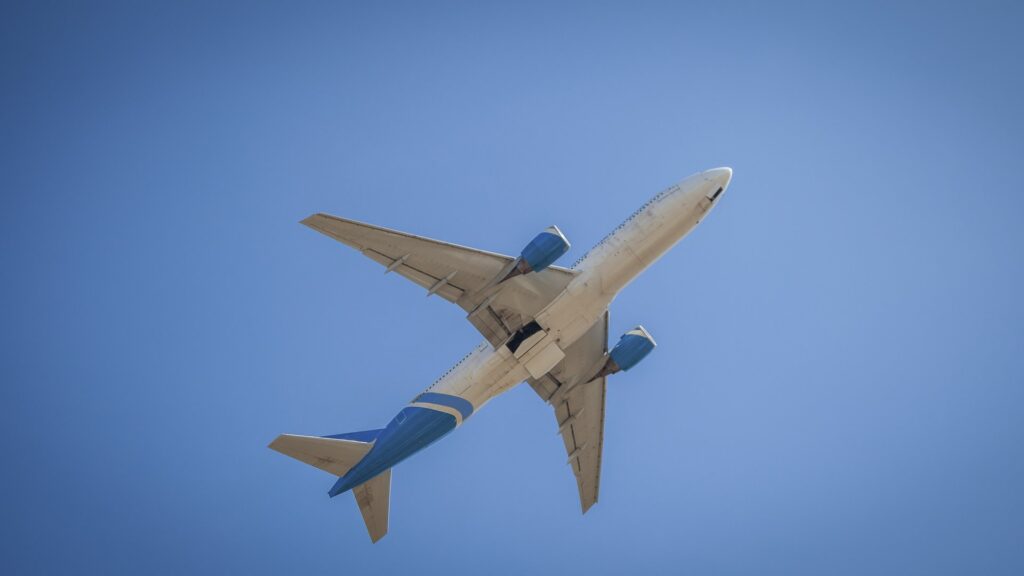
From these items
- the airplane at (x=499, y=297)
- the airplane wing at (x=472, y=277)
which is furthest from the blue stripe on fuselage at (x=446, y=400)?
the airplane wing at (x=472, y=277)

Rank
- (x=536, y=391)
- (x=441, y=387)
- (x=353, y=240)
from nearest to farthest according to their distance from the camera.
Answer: (x=353, y=240), (x=441, y=387), (x=536, y=391)

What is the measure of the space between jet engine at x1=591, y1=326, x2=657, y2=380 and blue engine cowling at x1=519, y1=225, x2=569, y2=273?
25.1ft

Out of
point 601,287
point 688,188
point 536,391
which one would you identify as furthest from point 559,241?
point 536,391

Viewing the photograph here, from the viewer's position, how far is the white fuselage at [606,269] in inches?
1591

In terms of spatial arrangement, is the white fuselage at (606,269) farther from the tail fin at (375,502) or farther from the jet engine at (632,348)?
the tail fin at (375,502)

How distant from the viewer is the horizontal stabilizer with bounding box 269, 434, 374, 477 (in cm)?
4106

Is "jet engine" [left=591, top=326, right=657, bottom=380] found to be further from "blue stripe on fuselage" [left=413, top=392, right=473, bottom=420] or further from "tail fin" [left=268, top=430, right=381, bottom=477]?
"tail fin" [left=268, top=430, right=381, bottom=477]

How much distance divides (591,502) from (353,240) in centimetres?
2118

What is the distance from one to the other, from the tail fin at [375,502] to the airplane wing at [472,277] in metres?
9.11

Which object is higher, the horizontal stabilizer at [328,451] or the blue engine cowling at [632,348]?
the horizontal stabilizer at [328,451]

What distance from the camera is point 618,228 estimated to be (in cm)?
4097

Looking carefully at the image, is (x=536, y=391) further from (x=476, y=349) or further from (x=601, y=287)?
(x=601, y=287)

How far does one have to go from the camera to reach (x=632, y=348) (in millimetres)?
44719

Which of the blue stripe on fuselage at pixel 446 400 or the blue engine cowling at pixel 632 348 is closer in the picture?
the blue stripe on fuselage at pixel 446 400
